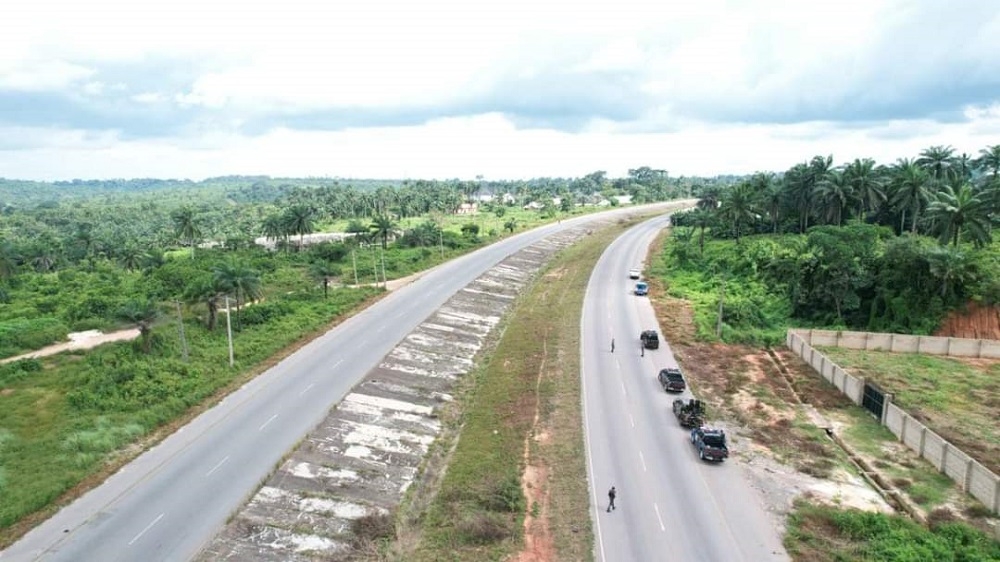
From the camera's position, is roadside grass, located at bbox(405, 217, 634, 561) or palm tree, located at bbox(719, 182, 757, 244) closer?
roadside grass, located at bbox(405, 217, 634, 561)

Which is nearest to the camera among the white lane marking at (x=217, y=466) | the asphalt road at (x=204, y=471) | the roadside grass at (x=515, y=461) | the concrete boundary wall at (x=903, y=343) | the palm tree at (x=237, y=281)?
the asphalt road at (x=204, y=471)

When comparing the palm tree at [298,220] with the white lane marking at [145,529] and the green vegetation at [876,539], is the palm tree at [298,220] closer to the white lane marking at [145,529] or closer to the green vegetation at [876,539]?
the white lane marking at [145,529]

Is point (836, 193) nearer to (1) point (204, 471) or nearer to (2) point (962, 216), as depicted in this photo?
(2) point (962, 216)

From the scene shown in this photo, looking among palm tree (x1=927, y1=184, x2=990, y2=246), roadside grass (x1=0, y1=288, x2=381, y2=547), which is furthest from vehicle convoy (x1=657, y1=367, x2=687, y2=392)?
palm tree (x1=927, y1=184, x2=990, y2=246)

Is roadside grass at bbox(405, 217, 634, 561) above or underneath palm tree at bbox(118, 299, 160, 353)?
underneath

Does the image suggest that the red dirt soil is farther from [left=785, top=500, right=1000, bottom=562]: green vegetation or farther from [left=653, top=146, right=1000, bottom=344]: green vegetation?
[left=785, top=500, right=1000, bottom=562]: green vegetation

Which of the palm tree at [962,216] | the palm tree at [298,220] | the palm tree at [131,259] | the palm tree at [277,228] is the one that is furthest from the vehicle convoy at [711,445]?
the palm tree at [131,259]

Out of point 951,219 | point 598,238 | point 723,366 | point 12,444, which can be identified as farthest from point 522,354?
point 598,238
